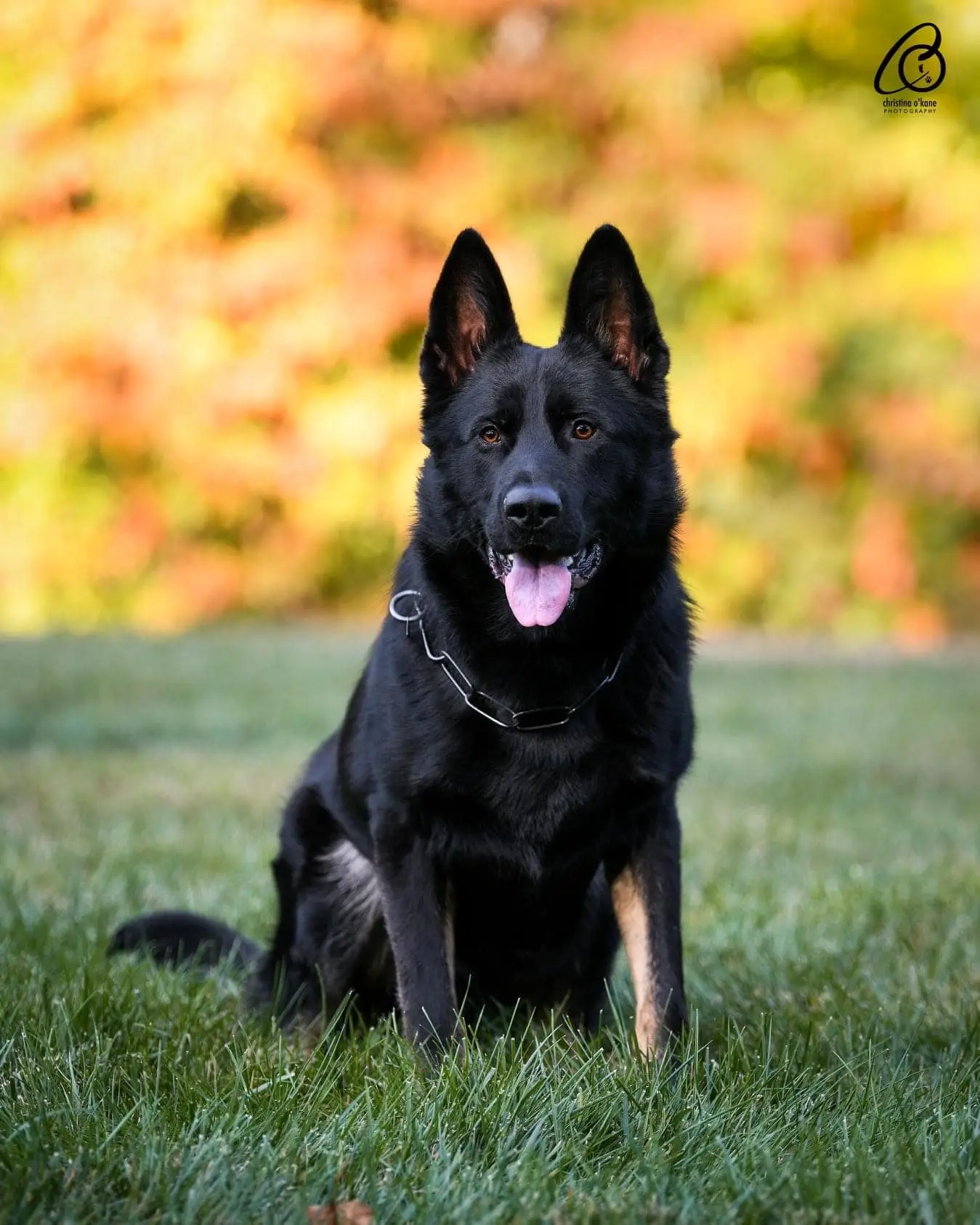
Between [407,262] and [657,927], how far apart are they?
39.4ft

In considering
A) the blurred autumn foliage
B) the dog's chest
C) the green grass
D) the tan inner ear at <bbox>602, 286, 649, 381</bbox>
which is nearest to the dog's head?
the tan inner ear at <bbox>602, 286, 649, 381</bbox>

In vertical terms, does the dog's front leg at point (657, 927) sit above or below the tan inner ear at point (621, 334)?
below

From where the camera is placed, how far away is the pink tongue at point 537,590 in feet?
9.34

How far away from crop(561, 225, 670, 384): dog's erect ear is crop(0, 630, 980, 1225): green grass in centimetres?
135

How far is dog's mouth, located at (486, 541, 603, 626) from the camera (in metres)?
2.85

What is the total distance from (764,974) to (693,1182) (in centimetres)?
143

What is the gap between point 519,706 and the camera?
114 inches

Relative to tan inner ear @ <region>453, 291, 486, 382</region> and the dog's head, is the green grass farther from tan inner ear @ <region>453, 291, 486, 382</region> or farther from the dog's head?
tan inner ear @ <region>453, 291, 486, 382</region>

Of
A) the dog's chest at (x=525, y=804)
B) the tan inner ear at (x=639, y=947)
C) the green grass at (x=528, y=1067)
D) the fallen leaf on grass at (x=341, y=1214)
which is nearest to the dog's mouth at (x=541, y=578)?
the dog's chest at (x=525, y=804)

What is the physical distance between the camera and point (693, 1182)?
2.13 meters

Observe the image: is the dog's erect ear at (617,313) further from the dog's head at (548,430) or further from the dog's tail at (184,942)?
the dog's tail at (184,942)

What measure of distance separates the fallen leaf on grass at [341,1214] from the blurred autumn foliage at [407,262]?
12.3 metres

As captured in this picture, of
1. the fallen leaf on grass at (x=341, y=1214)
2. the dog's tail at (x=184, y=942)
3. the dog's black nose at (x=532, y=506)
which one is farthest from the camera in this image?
the dog's tail at (x=184, y=942)

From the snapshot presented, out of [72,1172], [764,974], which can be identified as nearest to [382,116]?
[764,974]
